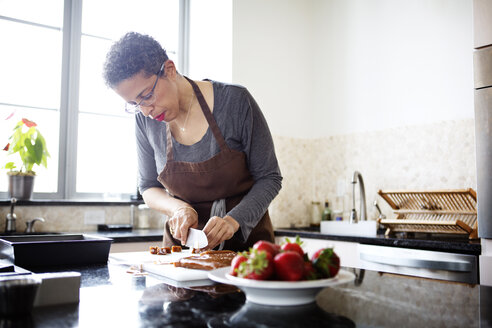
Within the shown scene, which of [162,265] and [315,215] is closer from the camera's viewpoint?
[162,265]

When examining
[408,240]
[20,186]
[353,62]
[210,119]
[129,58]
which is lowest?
[408,240]

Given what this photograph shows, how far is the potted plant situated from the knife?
1.83 m

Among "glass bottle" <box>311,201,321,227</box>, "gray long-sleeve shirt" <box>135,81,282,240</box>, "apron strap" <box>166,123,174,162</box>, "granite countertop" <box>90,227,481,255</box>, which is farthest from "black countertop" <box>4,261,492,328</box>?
"glass bottle" <box>311,201,321,227</box>

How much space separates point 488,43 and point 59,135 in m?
2.77

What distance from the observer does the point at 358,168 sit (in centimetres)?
338

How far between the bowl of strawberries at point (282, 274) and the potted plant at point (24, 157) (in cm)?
239

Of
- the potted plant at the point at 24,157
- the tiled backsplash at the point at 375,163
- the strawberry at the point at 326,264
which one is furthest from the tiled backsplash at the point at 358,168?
the strawberry at the point at 326,264

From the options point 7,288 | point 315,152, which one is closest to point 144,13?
point 315,152

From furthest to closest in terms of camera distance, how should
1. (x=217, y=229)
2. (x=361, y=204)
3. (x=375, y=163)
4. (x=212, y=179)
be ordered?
1. (x=375, y=163)
2. (x=361, y=204)
3. (x=212, y=179)
4. (x=217, y=229)

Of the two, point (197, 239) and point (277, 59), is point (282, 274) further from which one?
point (277, 59)

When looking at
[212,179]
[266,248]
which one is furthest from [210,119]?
[266,248]

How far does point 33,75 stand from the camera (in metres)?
3.25

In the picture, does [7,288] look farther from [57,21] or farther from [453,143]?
[57,21]

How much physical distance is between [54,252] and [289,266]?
886 millimetres
